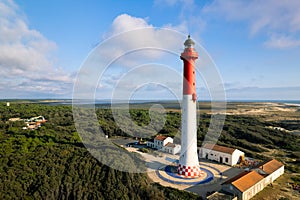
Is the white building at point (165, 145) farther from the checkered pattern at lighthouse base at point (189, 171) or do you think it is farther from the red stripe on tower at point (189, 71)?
the red stripe on tower at point (189, 71)

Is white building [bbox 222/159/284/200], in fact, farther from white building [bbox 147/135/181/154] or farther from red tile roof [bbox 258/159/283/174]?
white building [bbox 147/135/181/154]

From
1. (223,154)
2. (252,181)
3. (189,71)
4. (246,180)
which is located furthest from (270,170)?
(189,71)

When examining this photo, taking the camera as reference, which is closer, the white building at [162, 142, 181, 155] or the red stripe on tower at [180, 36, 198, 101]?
the red stripe on tower at [180, 36, 198, 101]

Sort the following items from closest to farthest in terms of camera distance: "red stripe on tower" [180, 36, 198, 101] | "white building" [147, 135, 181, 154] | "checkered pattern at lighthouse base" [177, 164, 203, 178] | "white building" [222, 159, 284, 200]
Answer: "white building" [222, 159, 284, 200], "red stripe on tower" [180, 36, 198, 101], "checkered pattern at lighthouse base" [177, 164, 203, 178], "white building" [147, 135, 181, 154]

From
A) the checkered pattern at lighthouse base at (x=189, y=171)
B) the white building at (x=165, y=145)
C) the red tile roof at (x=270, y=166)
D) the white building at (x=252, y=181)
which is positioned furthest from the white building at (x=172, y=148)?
the white building at (x=252, y=181)

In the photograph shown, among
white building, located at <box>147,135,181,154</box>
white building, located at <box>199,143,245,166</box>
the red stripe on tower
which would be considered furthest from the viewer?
white building, located at <box>147,135,181,154</box>

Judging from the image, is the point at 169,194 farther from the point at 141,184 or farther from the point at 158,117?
the point at 158,117

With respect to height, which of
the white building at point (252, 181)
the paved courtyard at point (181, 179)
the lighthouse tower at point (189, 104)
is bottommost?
the paved courtyard at point (181, 179)

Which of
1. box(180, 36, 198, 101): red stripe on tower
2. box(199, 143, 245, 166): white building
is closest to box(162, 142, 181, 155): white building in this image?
box(199, 143, 245, 166): white building
